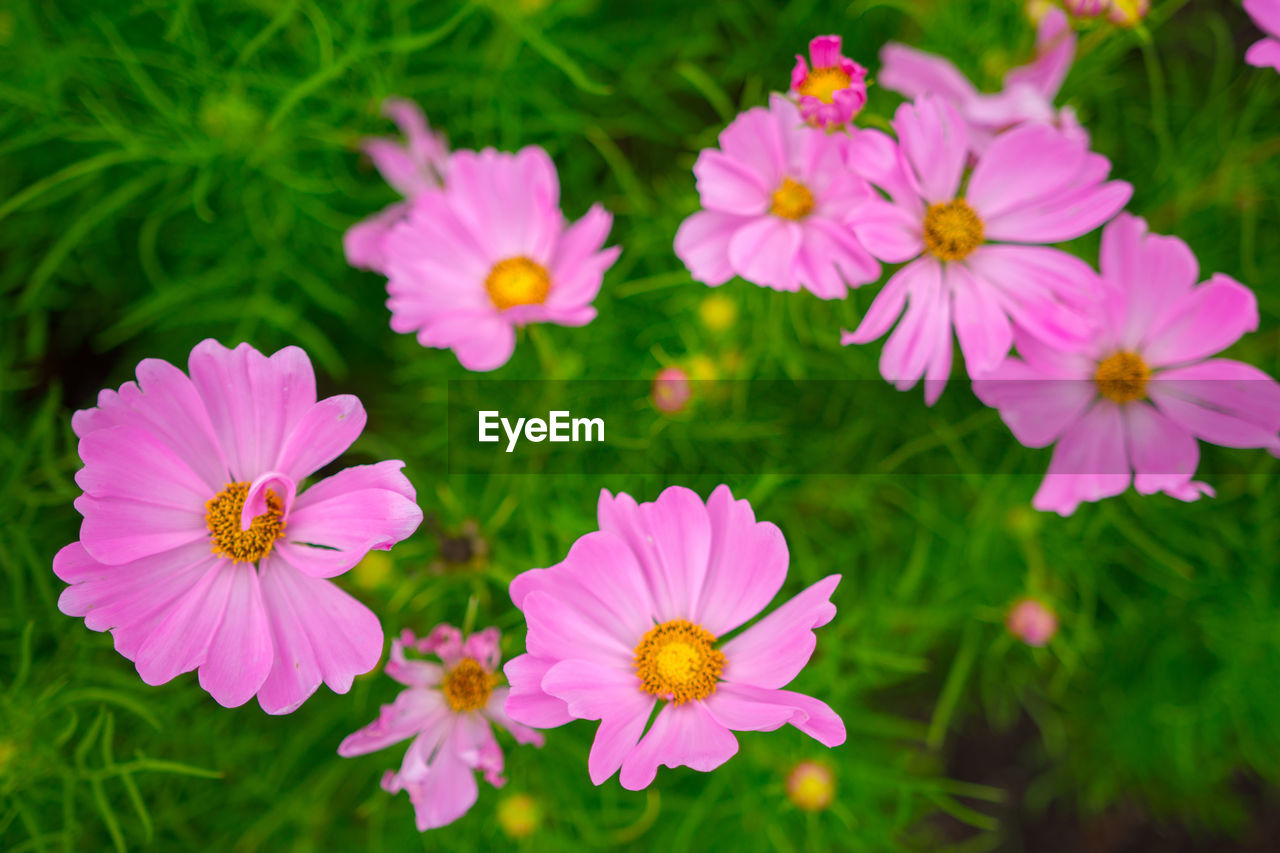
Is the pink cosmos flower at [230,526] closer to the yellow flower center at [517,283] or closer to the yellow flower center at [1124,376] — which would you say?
the yellow flower center at [517,283]

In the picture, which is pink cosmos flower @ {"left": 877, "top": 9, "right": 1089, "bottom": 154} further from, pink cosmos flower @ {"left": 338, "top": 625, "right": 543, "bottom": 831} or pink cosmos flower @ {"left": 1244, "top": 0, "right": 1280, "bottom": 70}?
pink cosmos flower @ {"left": 338, "top": 625, "right": 543, "bottom": 831}

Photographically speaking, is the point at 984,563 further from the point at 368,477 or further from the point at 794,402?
the point at 368,477

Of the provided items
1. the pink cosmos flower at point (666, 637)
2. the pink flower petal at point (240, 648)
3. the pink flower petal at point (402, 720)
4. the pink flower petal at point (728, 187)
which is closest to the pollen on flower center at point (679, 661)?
the pink cosmos flower at point (666, 637)

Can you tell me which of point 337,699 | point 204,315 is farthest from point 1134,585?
point 204,315

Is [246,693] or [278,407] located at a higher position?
[278,407]

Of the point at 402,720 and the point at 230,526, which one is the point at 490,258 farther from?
the point at 402,720

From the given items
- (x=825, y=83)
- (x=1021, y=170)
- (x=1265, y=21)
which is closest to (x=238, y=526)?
(x=825, y=83)

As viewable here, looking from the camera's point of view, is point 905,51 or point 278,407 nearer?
point 278,407
